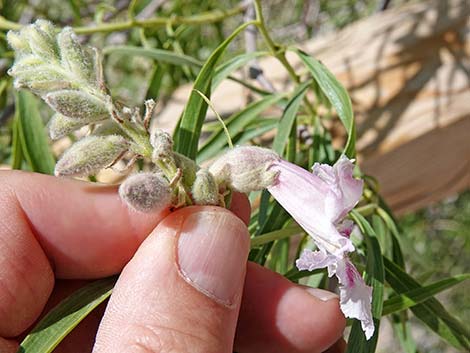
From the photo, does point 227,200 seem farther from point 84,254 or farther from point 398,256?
point 398,256

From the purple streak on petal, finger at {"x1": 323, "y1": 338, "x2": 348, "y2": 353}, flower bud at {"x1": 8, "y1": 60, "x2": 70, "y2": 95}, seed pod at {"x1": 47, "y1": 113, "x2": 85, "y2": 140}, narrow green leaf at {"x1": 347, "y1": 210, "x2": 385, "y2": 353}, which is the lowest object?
finger at {"x1": 323, "y1": 338, "x2": 348, "y2": 353}

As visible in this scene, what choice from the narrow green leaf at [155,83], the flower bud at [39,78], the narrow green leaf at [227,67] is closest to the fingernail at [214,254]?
the flower bud at [39,78]

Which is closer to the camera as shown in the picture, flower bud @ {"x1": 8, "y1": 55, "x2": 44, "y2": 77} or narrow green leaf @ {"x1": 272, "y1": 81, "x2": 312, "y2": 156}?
flower bud @ {"x1": 8, "y1": 55, "x2": 44, "y2": 77}

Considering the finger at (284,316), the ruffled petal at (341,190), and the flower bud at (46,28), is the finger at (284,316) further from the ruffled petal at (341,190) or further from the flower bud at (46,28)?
the flower bud at (46,28)

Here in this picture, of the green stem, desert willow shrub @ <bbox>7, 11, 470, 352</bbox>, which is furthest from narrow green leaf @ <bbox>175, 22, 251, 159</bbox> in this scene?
the green stem

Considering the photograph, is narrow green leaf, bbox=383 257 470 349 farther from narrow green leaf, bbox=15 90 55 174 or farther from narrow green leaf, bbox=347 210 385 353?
narrow green leaf, bbox=15 90 55 174

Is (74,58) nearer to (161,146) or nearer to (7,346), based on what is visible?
(161,146)
